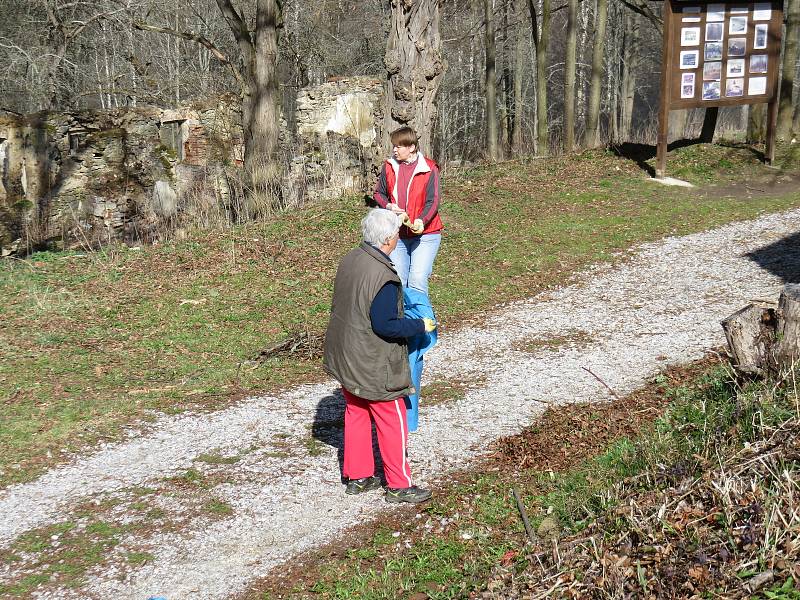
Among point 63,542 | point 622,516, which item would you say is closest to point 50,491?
point 63,542

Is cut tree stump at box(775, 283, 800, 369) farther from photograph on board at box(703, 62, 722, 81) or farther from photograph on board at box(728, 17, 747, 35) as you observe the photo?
photograph on board at box(728, 17, 747, 35)

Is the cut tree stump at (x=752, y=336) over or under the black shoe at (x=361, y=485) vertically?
over

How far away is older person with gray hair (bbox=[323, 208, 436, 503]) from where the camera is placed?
4.48 m

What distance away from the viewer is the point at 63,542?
464 centimetres

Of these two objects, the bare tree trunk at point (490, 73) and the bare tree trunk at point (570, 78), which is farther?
the bare tree trunk at point (490, 73)

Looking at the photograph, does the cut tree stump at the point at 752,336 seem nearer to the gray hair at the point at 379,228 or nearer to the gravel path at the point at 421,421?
the gravel path at the point at 421,421

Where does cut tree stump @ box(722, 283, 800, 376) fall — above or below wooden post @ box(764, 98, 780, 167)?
below

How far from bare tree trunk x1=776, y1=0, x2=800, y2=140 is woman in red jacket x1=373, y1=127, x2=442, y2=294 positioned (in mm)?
12351

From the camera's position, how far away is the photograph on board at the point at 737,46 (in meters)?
14.4

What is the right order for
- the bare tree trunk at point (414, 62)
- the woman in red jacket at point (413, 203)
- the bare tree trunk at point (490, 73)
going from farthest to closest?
the bare tree trunk at point (490, 73), the bare tree trunk at point (414, 62), the woman in red jacket at point (413, 203)

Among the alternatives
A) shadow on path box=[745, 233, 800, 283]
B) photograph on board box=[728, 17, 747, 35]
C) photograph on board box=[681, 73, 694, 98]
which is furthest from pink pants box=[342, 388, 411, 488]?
photograph on board box=[728, 17, 747, 35]

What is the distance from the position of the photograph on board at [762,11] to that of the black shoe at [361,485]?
13212 mm

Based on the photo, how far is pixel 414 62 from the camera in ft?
38.1

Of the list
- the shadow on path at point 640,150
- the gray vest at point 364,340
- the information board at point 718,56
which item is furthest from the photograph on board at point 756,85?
the gray vest at point 364,340
